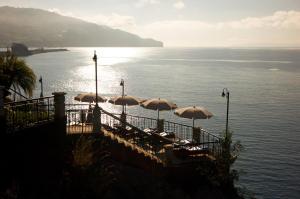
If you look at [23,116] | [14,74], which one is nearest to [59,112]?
[23,116]

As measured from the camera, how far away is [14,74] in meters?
21.2

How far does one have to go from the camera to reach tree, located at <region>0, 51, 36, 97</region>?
2049cm

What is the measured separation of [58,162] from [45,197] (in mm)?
1796

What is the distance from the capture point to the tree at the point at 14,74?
20.5m

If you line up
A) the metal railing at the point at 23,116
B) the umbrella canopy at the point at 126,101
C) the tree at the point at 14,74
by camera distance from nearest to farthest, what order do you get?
the metal railing at the point at 23,116
the tree at the point at 14,74
the umbrella canopy at the point at 126,101

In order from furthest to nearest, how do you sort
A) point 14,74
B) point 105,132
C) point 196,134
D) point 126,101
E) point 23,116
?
point 126,101, point 14,74, point 196,134, point 105,132, point 23,116

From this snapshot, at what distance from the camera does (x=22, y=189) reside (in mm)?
13039

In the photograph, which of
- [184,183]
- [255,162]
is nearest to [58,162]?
[184,183]

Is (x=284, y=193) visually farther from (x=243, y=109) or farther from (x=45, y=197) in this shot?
(x=243, y=109)

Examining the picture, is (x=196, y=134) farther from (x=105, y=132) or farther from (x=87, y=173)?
(x=87, y=173)

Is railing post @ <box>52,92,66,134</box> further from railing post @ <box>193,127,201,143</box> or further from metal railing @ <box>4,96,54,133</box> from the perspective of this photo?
railing post @ <box>193,127,201,143</box>

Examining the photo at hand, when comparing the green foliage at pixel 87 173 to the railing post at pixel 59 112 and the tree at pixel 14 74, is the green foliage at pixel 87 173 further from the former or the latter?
the tree at pixel 14 74

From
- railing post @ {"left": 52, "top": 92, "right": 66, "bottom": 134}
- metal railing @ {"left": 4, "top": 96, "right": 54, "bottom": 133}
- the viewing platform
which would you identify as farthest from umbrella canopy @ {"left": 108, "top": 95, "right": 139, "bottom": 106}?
railing post @ {"left": 52, "top": 92, "right": 66, "bottom": 134}

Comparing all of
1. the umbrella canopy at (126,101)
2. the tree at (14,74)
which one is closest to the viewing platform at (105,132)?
the tree at (14,74)
